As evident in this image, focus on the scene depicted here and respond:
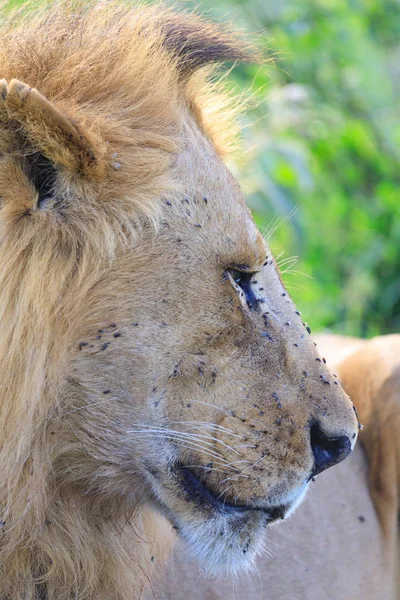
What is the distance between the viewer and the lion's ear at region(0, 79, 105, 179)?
147 cm

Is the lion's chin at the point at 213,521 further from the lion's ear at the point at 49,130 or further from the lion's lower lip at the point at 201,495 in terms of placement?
the lion's ear at the point at 49,130

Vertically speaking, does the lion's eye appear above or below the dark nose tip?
above

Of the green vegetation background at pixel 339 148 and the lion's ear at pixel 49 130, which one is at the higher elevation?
the lion's ear at pixel 49 130

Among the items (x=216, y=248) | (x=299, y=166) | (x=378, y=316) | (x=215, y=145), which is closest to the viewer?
(x=216, y=248)

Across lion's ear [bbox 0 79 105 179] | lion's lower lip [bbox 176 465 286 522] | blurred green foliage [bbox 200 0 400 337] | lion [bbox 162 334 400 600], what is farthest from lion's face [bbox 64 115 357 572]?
blurred green foliage [bbox 200 0 400 337]

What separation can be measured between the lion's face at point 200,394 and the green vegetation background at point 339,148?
2.51 m

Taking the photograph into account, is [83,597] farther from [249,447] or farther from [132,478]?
[249,447]

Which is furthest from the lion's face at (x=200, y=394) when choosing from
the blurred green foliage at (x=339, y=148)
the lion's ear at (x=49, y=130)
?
the blurred green foliage at (x=339, y=148)

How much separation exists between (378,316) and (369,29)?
2453mm

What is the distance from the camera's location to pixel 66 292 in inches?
63.8

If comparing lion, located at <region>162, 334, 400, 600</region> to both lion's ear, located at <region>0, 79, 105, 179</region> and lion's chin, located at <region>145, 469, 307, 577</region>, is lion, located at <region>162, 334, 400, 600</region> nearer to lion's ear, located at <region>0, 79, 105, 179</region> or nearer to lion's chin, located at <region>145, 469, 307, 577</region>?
lion's chin, located at <region>145, 469, 307, 577</region>

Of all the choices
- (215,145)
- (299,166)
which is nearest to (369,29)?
(299,166)

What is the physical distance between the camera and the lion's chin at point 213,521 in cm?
168

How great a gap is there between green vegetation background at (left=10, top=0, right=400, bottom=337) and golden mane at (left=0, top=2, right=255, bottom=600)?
2463 millimetres
